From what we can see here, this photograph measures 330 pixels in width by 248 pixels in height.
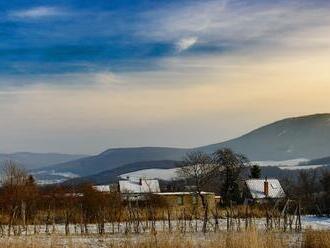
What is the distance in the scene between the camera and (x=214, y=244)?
1541cm

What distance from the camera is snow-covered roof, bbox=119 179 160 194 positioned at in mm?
71875

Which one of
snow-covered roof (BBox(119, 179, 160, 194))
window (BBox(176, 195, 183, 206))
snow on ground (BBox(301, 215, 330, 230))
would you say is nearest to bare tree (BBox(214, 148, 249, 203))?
window (BBox(176, 195, 183, 206))

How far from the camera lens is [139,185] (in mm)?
74562

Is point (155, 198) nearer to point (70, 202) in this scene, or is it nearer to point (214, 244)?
point (70, 202)

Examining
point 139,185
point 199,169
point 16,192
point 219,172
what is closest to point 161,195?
point 219,172

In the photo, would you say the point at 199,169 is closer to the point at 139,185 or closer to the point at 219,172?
the point at 219,172

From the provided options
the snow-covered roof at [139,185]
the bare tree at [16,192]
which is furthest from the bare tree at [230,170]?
the bare tree at [16,192]

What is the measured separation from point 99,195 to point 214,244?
24365mm

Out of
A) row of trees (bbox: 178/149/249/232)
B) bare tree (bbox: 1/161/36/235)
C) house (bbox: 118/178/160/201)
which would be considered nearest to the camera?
bare tree (bbox: 1/161/36/235)

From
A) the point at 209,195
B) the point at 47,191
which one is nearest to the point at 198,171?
the point at 209,195

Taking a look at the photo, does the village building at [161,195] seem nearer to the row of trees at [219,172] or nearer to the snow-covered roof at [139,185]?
the snow-covered roof at [139,185]

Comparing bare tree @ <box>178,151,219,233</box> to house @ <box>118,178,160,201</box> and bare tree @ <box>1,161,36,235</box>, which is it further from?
bare tree @ <box>1,161,36,235</box>

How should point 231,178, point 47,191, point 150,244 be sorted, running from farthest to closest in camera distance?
point 231,178
point 47,191
point 150,244

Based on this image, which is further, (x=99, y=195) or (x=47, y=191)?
(x=47, y=191)
